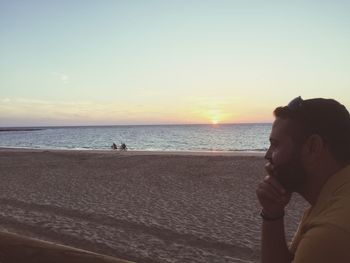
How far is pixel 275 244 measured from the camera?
2.10 metres

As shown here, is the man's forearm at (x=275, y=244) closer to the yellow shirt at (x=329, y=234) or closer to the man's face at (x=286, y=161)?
the man's face at (x=286, y=161)

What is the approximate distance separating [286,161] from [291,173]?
0.05 m

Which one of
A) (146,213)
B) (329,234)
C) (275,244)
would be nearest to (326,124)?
(329,234)

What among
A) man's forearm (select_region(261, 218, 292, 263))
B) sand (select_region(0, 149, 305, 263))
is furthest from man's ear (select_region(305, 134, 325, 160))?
sand (select_region(0, 149, 305, 263))

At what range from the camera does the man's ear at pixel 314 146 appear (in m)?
1.80

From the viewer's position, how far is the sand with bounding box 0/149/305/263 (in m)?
7.45

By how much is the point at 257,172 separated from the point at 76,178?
24.9 feet

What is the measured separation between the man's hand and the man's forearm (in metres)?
0.05

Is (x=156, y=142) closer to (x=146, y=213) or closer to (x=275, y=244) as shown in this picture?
(x=146, y=213)

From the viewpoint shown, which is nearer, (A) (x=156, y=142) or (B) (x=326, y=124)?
(B) (x=326, y=124)

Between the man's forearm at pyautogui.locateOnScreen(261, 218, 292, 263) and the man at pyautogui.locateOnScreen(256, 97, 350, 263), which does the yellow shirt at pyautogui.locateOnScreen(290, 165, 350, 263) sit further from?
the man's forearm at pyautogui.locateOnScreen(261, 218, 292, 263)

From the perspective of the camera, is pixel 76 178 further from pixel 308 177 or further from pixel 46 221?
pixel 308 177

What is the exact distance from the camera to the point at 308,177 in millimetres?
1856

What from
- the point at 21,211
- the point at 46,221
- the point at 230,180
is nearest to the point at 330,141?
the point at 46,221
